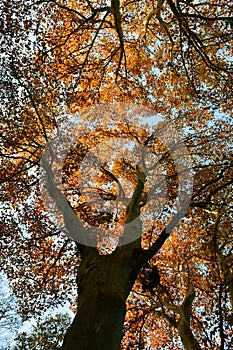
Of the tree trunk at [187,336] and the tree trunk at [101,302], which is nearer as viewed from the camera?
the tree trunk at [101,302]

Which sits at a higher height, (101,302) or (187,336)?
(187,336)

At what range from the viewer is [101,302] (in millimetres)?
4523

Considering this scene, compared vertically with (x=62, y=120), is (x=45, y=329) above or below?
below

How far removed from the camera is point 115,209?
37.4 feet

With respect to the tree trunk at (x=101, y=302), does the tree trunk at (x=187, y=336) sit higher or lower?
higher

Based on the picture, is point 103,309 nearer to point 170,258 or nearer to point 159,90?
point 170,258

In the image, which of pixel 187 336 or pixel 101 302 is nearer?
pixel 101 302

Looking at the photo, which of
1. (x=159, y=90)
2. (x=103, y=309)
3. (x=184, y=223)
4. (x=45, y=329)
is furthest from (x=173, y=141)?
(x=45, y=329)

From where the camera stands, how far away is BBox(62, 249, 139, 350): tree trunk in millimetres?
4061

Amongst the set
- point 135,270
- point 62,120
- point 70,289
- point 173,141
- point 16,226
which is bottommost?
point 135,270

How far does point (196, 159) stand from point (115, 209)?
358 centimetres

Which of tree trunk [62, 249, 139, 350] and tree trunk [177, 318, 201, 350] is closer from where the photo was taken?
tree trunk [62, 249, 139, 350]

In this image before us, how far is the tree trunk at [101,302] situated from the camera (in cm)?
406

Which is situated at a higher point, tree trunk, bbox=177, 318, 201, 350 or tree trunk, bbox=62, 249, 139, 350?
tree trunk, bbox=177, 318, 201, 350
